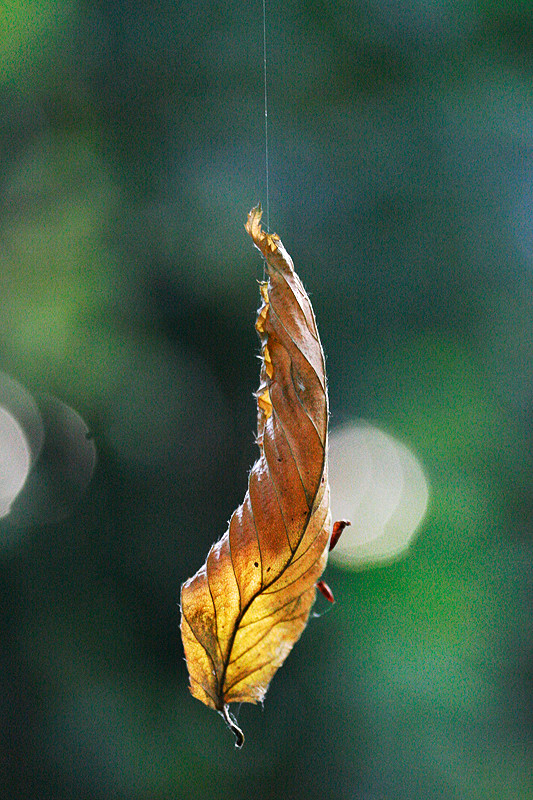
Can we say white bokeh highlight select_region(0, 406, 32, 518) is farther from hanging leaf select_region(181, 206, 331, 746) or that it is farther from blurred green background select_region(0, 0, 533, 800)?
hanging leaf select_region(181, 206, 331, 746)

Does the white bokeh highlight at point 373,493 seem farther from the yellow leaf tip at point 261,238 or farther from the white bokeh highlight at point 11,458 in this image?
the yellow leaf tip at point 261,238

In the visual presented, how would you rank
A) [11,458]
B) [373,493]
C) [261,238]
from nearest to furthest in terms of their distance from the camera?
[261,238], [11,458], [373,493]

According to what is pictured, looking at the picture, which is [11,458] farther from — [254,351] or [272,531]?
[272,531]

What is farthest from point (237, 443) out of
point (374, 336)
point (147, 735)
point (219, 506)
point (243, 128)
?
point (243, 128)

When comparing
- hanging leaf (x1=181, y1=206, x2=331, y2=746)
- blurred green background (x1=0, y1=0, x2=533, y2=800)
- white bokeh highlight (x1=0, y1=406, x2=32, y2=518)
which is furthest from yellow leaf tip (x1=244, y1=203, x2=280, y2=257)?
white bokeh highlight (x1=0, y1=406, x2=32, y2=518)

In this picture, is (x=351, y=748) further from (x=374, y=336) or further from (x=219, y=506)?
(x=374, y=336)

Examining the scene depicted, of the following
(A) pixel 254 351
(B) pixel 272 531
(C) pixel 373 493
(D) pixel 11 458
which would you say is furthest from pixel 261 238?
(C) pixel 373 493
